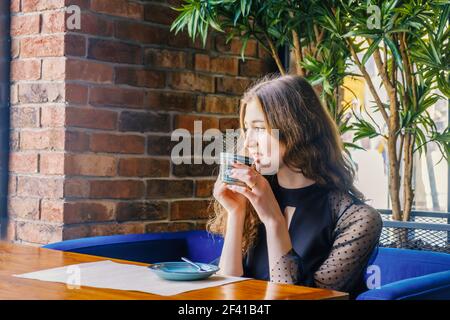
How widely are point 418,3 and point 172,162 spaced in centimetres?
115

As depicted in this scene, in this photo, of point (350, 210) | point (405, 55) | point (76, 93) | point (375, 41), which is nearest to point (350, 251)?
point (350, 210)

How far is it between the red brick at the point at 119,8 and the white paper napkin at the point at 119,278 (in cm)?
129

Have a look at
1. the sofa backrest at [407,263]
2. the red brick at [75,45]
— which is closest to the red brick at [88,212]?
the red brick at [75,45]

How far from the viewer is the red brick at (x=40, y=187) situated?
8.69ft

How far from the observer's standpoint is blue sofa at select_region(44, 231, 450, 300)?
1.62 metres

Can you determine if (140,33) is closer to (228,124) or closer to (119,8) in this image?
(119,8)

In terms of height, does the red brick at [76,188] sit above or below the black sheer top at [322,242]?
above

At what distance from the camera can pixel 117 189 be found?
2809 millimetres

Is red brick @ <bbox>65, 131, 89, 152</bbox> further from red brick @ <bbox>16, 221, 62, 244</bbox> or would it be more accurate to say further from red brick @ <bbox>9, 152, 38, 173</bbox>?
red brick @ <bbox>16, 221, 62, 244</bbox>

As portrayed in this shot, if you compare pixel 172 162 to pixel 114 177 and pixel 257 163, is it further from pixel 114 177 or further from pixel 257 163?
pixel 257 163

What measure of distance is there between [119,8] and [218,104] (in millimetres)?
620

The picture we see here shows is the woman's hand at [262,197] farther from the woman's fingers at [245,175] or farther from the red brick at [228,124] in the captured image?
the red brick at [228,124]

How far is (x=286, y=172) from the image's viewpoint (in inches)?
83.3

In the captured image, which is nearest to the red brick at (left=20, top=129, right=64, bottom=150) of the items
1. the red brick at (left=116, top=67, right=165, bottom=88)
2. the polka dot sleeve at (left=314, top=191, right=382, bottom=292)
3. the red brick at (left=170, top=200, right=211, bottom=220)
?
the red brick at (left=116, top=67, right=165, bottom=88)
